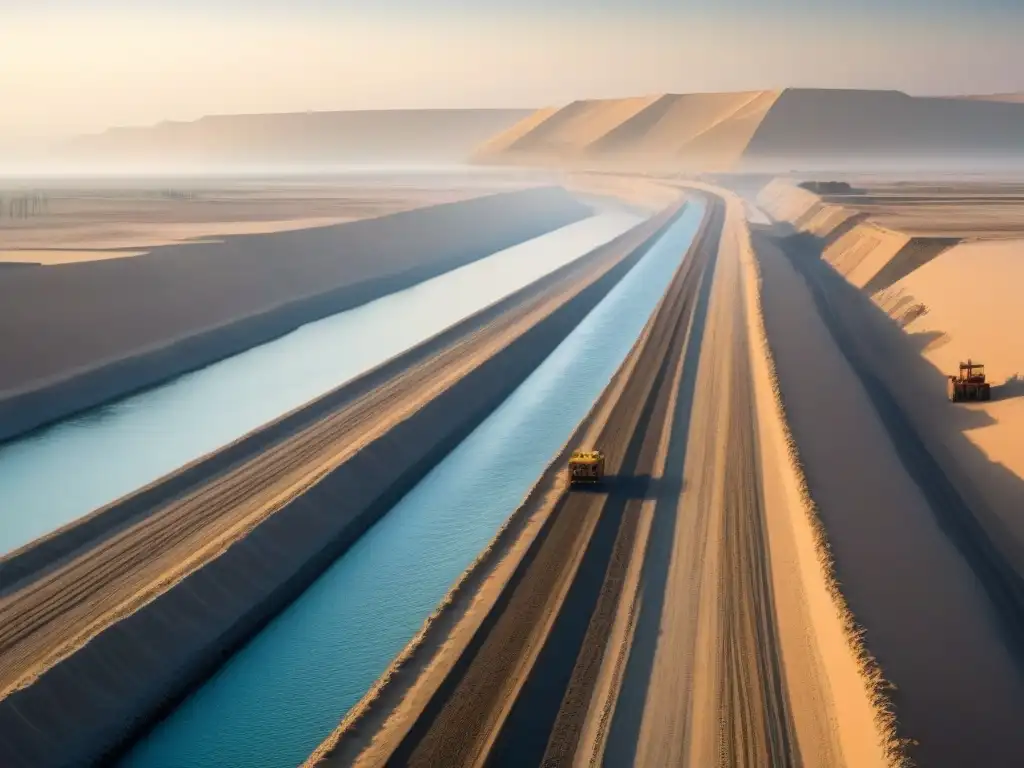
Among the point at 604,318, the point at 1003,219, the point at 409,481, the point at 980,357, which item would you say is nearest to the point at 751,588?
the point at 409,481

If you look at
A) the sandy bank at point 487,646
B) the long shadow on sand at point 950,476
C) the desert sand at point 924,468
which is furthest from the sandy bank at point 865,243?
the sandy bank at point 487,646

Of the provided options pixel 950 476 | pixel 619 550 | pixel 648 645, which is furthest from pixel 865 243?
pixel 648 645

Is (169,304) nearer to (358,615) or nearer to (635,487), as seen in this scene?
(635,487)

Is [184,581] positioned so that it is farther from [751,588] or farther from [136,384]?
[136,384]

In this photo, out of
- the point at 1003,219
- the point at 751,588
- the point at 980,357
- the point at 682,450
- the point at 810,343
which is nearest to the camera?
the point at 751,588

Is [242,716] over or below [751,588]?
below

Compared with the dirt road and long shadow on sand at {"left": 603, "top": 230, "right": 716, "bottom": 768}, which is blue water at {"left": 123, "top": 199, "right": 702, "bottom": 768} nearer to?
the dirt road

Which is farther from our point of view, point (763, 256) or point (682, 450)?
point (763, 256)
